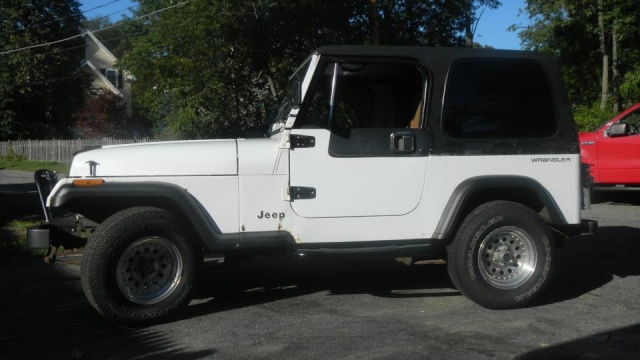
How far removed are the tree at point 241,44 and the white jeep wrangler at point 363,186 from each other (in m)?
16.6

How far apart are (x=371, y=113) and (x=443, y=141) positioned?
85 centimetres

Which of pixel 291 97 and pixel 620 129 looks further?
pixel 620 129

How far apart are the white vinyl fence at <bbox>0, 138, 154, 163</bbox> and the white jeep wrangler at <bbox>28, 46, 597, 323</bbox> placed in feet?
102

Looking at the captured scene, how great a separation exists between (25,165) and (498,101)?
34025 mm

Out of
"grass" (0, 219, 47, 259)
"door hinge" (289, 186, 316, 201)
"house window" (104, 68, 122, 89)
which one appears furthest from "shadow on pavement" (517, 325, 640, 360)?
"house window" (104, 68, 122, 89)

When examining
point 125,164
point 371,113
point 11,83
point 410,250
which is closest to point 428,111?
point 371,113

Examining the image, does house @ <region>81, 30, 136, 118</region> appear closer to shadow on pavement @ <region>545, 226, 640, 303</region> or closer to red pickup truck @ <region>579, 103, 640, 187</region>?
red pickup truck @ <region>579, 103, 640, 187</region>

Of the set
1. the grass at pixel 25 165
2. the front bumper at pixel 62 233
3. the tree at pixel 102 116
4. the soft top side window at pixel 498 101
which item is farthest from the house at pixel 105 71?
the soft top side window at pixel 498 101

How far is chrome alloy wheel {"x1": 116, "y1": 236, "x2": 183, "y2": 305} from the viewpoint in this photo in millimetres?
5125

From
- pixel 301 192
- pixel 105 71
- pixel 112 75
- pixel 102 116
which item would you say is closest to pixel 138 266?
pixel 301 192

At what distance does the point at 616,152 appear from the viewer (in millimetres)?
11695

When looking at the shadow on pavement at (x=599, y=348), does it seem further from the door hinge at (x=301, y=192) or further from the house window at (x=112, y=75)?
the house window at (x=112, y=75)

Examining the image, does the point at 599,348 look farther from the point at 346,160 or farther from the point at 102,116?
the point at 102,116

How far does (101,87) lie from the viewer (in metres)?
51.1
